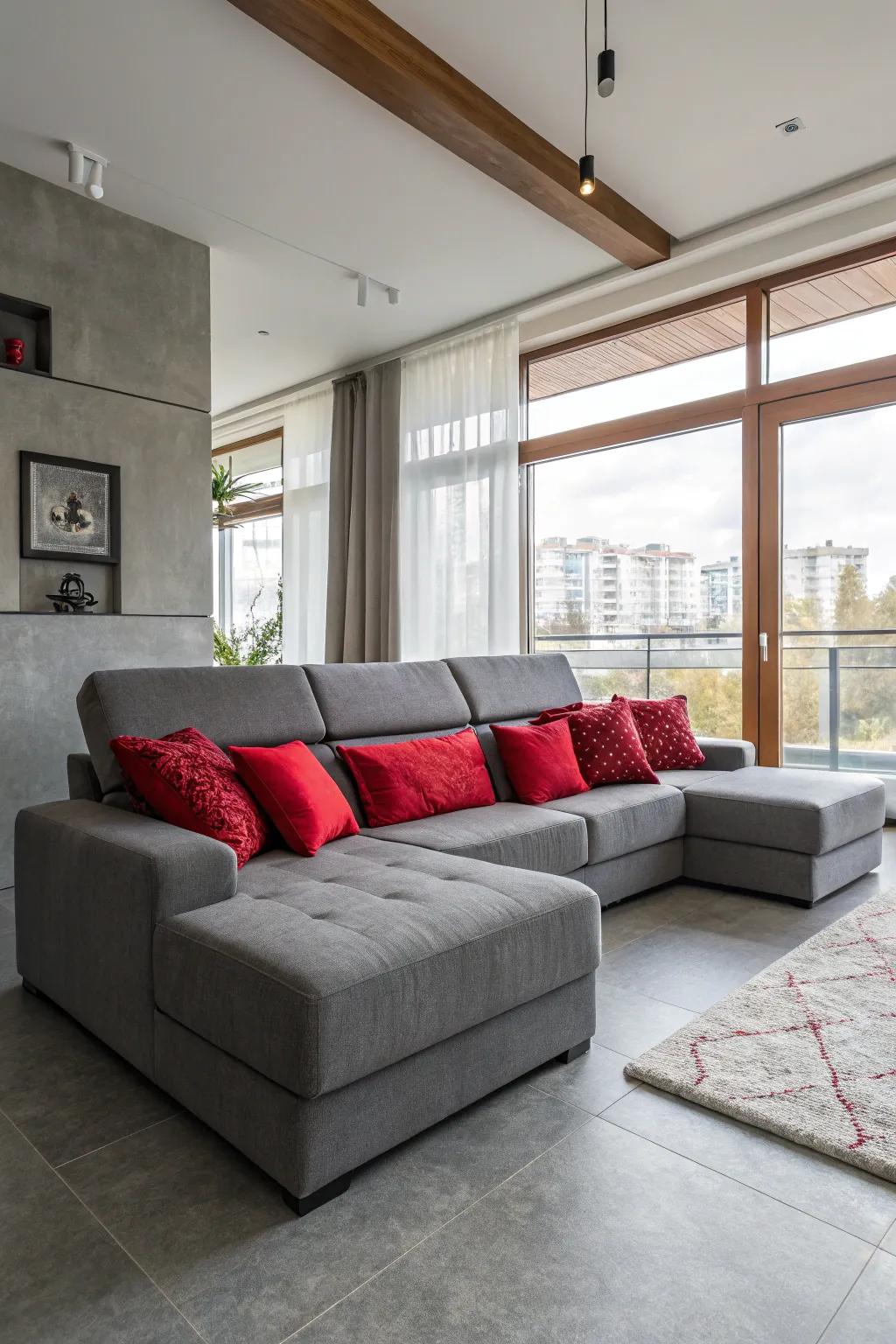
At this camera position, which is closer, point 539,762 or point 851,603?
point 539,762

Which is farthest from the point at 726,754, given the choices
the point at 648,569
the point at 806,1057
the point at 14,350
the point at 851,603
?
the point at 14,350

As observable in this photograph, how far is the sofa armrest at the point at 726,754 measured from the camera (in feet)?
12.7

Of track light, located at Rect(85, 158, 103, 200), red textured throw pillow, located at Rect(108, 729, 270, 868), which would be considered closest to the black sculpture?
track light, located at Rect(85, 158, 103, 200)

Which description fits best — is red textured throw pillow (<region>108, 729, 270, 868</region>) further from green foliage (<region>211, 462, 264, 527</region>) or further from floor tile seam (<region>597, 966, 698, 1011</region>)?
green foliage (<region>211, 462, 264, 527</region>)

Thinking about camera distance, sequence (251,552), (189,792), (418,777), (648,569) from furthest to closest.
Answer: (251,552) < (648,569) < (418,777) < (189,792)

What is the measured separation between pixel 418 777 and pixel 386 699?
396 mm

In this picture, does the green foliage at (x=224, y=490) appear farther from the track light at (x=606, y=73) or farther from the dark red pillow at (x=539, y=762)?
the track light at (x=606, y=73)

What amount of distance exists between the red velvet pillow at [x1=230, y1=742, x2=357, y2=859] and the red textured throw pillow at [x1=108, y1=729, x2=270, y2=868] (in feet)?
0.19

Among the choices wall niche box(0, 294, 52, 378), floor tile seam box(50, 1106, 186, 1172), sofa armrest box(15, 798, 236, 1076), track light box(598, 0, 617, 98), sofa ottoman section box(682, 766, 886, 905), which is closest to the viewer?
floor tile seam box(50, 1106, 186, 1172)

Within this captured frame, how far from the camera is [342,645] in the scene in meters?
6.46

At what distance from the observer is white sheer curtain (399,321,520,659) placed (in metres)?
5.47

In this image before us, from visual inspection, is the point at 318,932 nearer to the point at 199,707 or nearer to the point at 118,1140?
the point at 118,1140

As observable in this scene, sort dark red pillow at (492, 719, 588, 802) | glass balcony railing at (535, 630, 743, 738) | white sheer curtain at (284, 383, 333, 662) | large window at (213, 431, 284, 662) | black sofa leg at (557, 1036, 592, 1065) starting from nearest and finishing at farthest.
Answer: black sofa leg at (557, 1036, 592, 1065) → dark red pillow at (492, 719, 588, 802) → glass balcony railing at (535, 630, 743, 738) → white sheer curtain at (284, 383, 333, 662) → large window at (213, 431, 284, 662)

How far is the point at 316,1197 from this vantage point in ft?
4.81
